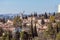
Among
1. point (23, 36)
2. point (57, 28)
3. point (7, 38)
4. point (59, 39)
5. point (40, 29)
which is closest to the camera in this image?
point (59, 39)

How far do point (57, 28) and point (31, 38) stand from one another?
301cm

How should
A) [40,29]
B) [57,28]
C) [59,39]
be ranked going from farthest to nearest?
[40,29], [57,28], [59,39]

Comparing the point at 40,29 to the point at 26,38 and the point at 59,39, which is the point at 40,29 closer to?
the point at 26,38

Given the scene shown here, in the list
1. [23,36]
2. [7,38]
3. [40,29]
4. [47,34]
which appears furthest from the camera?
[40,29]

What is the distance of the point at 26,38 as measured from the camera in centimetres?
1302

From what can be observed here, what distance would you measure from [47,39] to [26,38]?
125cm

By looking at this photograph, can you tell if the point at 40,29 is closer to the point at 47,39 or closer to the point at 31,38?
the point at 31,38

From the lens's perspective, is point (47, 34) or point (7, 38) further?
point (47, 34)

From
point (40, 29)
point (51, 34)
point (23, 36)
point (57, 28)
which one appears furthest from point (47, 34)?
point (40, 29)

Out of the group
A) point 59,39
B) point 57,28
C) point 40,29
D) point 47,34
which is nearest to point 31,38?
point 47,34

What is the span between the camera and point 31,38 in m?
14.3

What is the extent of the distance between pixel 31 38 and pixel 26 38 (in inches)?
52.2

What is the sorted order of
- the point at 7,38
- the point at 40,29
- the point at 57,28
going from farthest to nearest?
the point at 40,29
the point at 57,28
the point at 7,38

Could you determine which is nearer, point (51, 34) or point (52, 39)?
point (52, 39)
